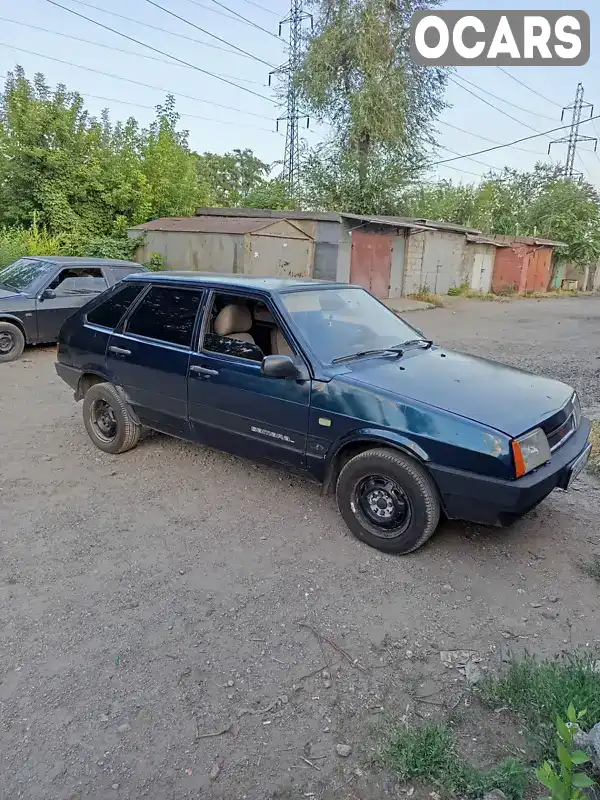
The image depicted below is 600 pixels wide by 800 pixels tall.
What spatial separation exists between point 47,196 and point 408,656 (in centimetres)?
1814

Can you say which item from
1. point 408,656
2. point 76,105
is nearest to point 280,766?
point 408,656

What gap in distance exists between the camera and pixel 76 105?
17.1m

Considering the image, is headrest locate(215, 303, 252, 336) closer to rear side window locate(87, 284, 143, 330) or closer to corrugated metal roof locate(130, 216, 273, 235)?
rear side window locate(87, 284, 143, 330)

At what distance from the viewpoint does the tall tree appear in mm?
25344

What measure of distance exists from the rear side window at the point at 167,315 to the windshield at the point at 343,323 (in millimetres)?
835

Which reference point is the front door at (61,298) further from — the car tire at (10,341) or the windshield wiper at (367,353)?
the windshield wiper at (367,353)

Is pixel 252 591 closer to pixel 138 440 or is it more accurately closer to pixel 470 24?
pixel 138 440

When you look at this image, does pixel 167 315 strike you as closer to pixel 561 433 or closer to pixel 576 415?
pixel 561 433

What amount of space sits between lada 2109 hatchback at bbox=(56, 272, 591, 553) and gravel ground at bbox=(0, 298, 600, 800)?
43cm

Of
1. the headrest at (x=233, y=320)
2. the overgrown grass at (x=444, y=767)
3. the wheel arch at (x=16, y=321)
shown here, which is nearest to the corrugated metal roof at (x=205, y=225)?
the wheel arch at (x=16, y=321)

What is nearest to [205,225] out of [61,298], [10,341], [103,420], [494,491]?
[61,298]

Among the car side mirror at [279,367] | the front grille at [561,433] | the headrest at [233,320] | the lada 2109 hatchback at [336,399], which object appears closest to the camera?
the lada 2109 hatchback at [336,399]

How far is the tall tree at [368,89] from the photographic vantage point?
25.3m

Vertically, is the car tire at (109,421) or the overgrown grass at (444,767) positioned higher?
the car tire at (109,421)
